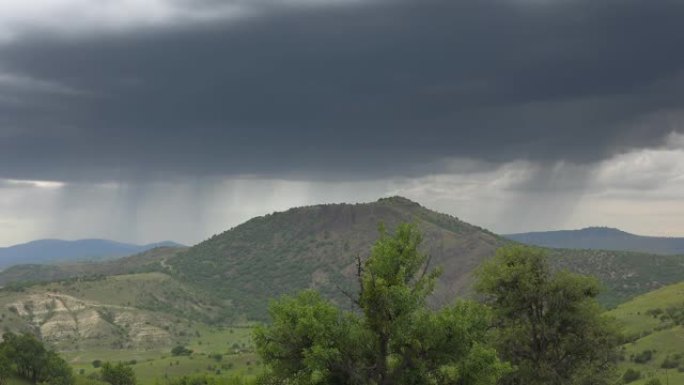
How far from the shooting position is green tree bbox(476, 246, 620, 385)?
41875 mm

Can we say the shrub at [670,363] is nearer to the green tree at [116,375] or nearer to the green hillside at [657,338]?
the green hillside at [657,338]

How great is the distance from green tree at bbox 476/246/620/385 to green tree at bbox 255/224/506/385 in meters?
18.0

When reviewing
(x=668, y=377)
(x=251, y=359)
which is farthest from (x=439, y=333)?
(x=251, y=359)

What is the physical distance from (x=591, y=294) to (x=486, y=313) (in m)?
20.4

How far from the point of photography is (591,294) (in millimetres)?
43719

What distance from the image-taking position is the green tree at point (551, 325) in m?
41.9

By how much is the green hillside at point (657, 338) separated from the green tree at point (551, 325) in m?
21.2

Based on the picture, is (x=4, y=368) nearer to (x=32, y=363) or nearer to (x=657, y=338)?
(x=32, y=363)

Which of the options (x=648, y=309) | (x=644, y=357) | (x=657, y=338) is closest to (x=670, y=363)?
(x=644, y=357)

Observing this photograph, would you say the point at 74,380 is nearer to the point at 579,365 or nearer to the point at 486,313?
the point at 579,365

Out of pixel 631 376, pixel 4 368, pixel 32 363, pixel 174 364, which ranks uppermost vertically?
pixel 4 368

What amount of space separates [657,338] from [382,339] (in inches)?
3840

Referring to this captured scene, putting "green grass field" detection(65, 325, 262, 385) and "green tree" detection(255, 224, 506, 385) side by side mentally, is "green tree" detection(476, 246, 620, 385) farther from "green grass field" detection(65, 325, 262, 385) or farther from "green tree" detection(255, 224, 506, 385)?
"green grass field" detection(65, 325, 262, 385)

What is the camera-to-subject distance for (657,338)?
344 feet
